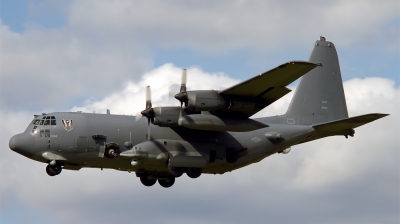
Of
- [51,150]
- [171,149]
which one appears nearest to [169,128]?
[171,149]

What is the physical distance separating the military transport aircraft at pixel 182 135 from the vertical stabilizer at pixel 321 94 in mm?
1448

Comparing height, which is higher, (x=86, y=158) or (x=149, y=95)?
(x=149, y=95)

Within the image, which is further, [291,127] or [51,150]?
[291,127]

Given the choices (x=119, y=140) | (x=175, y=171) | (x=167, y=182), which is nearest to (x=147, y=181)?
(x=167, y=182)

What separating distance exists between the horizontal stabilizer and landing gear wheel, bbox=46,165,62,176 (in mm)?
9939

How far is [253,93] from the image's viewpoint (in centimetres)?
2689

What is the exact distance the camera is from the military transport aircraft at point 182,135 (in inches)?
1054

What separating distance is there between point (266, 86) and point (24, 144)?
8.85 metres

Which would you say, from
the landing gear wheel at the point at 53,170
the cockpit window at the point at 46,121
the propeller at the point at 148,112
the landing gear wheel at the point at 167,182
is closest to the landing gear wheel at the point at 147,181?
the landing gear wheel at the point at 167,182

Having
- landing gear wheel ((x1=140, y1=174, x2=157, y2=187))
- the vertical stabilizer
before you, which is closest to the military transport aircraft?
landing gear wheel ((x1=140, y1=174, x2=157, y2=187))

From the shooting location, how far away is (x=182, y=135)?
2881 cm

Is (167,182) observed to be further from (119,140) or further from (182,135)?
(119,140)

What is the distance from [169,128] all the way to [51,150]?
4.44 metres

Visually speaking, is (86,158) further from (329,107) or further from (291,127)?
(329,107)
